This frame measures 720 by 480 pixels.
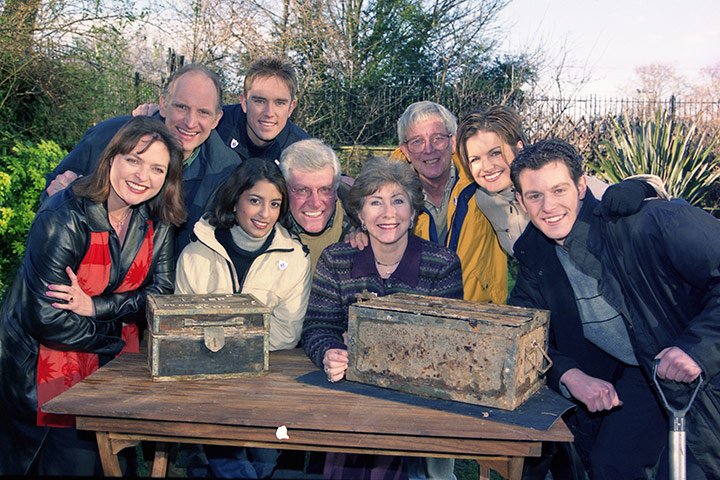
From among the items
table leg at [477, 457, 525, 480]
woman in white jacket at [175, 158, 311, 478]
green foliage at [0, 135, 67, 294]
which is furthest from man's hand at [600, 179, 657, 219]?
green foliage at [0, 135, 67, 294]

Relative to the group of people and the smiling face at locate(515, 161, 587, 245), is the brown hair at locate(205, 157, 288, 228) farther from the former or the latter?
the smiling face at locate(515, 161, 587, 245)

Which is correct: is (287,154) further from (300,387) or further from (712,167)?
(712,167)

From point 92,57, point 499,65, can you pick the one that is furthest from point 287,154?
point 499,65

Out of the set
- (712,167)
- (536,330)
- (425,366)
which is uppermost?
(712,167)

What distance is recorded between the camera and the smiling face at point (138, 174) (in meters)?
3.04

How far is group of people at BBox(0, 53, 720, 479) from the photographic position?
2.64 meters

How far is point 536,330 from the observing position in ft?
8.49

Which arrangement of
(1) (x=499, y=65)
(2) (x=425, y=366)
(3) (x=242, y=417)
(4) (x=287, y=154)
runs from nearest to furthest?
(3) (x=242, y=417) → (2) (x=425, y=366) → (4) (x=287, y=154) → (1) (x=499, y=65)

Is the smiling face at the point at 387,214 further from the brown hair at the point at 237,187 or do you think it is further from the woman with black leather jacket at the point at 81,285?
the woman with black leather jacket at the point at 81,285

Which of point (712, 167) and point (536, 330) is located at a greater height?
point (712, 167)

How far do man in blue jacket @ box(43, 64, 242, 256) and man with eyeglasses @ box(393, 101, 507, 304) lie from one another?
4.05 ft

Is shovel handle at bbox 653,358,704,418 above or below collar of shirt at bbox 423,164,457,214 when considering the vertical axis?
below

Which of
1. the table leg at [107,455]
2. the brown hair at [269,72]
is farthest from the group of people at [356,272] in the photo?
the brown hair at [269,72]

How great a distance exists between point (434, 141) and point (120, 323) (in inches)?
87.1
